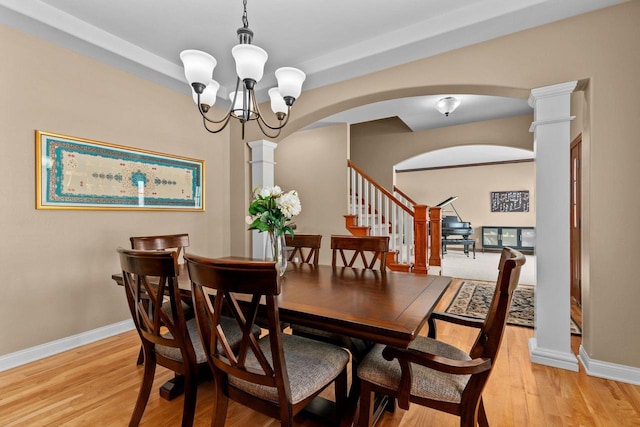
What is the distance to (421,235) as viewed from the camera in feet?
13.9

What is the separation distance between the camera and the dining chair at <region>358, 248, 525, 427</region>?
3.61 ft

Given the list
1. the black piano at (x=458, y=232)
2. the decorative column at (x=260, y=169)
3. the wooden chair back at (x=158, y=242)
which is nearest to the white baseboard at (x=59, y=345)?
the wooden chair back at (x=158, y=242)

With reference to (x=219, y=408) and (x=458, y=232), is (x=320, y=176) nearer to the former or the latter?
(x=219, y=408)

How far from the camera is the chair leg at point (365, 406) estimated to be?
1313 millimetres

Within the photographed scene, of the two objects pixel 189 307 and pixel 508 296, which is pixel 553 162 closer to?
pixel 508 296

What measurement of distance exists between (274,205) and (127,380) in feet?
5.20

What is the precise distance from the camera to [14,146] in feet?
7.42

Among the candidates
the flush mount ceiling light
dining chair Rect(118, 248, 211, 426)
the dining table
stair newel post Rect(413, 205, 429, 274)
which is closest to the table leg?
dining chair Rect(118, 248, 211, 426)

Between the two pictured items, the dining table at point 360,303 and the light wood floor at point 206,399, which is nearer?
the dining table at point 360,303

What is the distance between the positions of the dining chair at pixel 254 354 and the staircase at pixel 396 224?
10.1 ft

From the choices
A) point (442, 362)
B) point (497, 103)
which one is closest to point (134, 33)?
point (442, 362)

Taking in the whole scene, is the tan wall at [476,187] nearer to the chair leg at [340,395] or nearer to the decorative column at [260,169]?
the decorative column at [260,169]

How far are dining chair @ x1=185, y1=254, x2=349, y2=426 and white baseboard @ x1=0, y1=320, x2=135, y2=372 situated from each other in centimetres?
209

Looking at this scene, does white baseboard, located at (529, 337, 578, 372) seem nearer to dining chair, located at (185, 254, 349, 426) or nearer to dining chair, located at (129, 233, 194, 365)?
dining chair, located at (185, 254, 349, 426)
